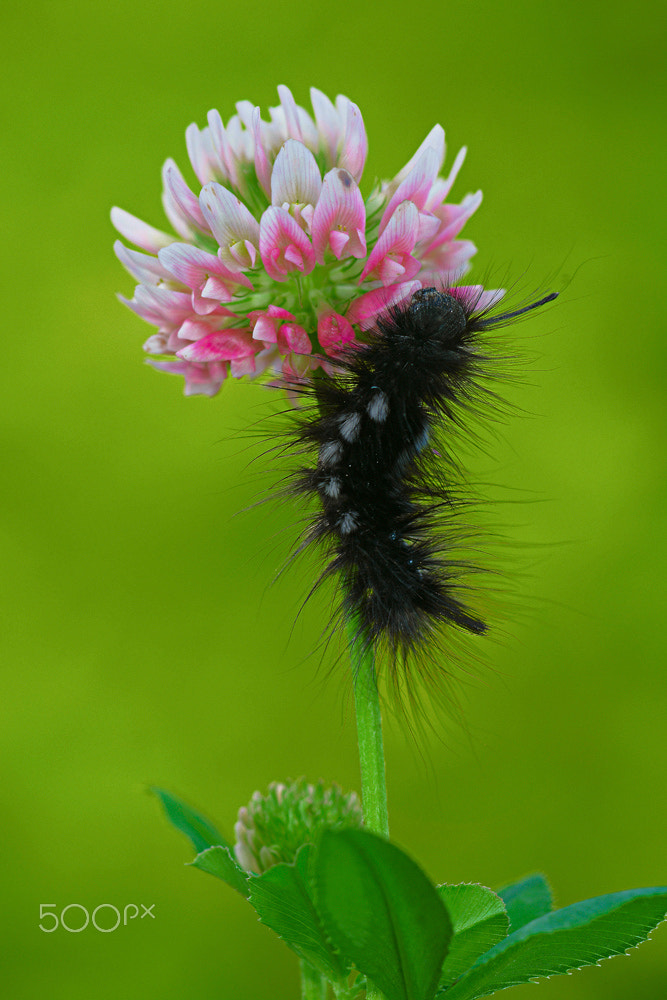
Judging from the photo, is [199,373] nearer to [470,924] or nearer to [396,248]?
[396,248]

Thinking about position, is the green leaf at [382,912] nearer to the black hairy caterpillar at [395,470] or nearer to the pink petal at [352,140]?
the black hairy caterpillar at [395,470]

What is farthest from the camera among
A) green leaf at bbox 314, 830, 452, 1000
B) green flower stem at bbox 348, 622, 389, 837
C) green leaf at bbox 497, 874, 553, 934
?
green leaf at bbox 497, 874, 553, 934

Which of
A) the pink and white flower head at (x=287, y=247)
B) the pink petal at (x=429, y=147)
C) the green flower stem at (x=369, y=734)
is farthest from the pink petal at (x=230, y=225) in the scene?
the green flower stem at (x=369, y=734)

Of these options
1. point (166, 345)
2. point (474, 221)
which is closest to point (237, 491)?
point (474, 221)

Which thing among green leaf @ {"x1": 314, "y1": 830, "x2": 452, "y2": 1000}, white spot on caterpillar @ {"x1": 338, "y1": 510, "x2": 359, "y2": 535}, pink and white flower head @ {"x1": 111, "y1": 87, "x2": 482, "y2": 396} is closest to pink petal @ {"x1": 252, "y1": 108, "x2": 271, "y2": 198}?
pink and white flower head @ {"x1": 111, "y1": 87, "x2": 482, "y2": 396}

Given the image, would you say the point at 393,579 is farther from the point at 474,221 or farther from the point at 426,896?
the point at 474,221

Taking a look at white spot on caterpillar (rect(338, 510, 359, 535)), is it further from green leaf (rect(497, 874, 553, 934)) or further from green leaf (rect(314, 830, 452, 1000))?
green leaf (rect(497, 874, 553, 934))

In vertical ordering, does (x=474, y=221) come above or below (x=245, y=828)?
above
